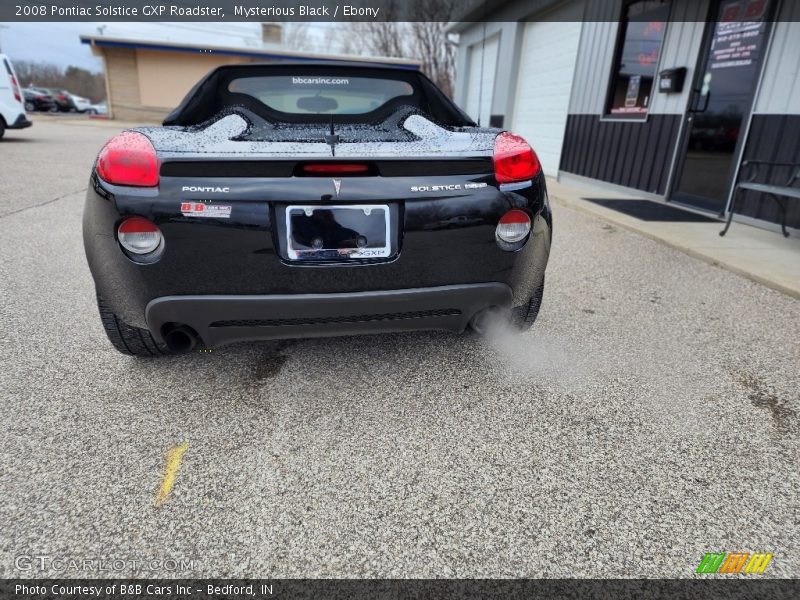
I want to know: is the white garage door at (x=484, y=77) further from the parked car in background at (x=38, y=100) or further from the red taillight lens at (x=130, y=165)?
the parked car in background at (x=38, y=100)

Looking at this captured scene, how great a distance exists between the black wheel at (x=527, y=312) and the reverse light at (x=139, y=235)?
1.48 metres

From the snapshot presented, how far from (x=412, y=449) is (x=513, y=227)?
91 cm

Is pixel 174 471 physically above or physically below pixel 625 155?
below

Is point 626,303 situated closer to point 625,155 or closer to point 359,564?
point 359,564

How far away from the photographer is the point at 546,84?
10.4 metres

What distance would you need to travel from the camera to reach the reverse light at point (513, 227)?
1926 mm

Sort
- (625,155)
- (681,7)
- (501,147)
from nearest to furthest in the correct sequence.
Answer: (501,147), (681,7), (625,155)

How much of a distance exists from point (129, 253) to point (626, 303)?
2862 mm

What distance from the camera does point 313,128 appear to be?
239 centimetres

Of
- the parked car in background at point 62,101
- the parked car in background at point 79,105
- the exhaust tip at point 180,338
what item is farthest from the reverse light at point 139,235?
the parked car in background at point 79,105

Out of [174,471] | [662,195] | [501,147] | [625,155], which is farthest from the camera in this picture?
[625,155]

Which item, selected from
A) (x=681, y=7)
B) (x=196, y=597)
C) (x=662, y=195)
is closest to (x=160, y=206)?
(x=196, y=597)

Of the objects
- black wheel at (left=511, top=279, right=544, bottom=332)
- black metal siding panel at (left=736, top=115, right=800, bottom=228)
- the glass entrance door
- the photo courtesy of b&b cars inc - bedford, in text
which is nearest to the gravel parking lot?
the photo courtesy of b&b cars inc - bedford, in text

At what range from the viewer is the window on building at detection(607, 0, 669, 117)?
708 centimetres
